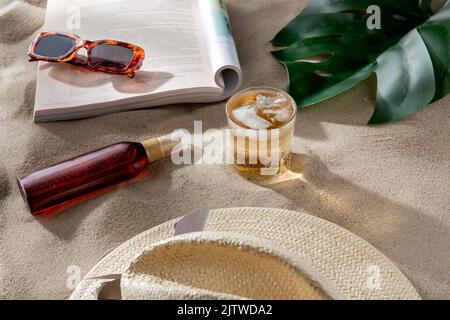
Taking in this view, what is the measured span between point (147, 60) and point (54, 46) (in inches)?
6.7

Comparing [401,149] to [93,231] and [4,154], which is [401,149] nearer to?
[93,231]

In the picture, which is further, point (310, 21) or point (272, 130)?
point (310, 21)

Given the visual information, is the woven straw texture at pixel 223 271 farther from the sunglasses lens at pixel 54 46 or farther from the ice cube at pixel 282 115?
the sunglasses lens at pixel 54 46

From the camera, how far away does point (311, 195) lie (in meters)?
0.87

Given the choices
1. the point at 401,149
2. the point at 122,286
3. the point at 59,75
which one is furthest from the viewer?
the point at 59,75

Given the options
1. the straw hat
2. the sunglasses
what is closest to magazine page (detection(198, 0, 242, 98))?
the sunglasses

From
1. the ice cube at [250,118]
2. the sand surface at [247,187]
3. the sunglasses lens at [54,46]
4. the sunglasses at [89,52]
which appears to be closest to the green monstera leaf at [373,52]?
the sand surface at [247,187]

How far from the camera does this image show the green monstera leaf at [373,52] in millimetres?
966

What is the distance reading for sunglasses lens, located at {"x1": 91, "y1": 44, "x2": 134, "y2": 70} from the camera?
106 cm

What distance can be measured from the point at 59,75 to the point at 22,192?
0.30m

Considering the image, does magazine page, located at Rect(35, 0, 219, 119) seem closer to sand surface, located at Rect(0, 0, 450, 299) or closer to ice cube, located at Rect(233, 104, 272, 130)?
sand surface, located at Rect(0, 0, 450, 299)

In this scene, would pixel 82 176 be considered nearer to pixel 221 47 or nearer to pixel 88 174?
pixel 88 174

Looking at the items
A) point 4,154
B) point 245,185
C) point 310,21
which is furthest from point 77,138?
point 310,21

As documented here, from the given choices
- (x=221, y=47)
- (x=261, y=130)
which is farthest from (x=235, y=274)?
(x=221, y=47)
